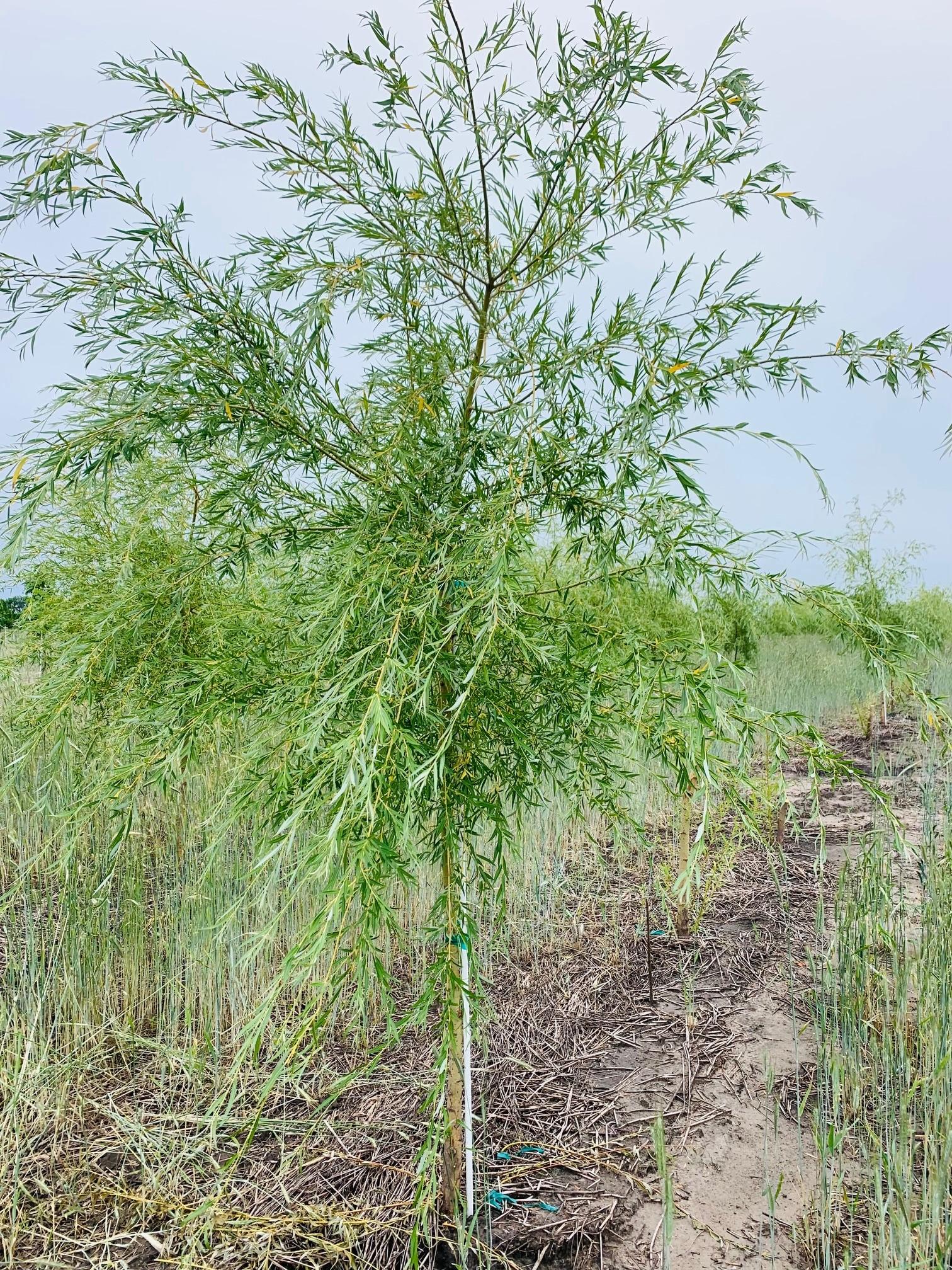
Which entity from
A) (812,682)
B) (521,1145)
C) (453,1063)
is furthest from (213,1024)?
(812,682)

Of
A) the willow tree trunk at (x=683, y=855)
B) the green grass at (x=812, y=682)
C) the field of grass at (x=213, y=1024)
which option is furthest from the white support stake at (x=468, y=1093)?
the green grass at (x=812, y=682)

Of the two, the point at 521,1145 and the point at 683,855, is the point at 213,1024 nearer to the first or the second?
the point at 521,1145

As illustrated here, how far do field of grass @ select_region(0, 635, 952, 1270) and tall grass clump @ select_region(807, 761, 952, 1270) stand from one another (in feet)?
0.04

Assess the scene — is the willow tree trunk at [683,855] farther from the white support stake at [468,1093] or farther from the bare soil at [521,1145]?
the white support stake at [468,1093]

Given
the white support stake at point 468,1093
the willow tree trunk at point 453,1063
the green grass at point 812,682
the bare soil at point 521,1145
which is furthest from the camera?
the green grass at point 812,682

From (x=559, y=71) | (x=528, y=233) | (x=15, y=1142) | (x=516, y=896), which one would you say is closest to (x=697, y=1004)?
(x=516, y=896)

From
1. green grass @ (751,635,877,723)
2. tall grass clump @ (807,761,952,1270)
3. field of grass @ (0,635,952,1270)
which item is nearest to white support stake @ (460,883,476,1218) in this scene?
field of grass @ (0,635,952,1270)

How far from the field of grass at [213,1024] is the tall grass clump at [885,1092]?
1 cm

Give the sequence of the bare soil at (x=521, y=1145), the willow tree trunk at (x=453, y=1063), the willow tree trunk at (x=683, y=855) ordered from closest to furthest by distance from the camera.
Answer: the willow tree trunk at (x=453, y=1063) < the bare soil at (x=521, y=1145) < the willow tree trunk at (x=683, y=855)

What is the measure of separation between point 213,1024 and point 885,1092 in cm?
219

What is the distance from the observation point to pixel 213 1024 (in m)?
2.88

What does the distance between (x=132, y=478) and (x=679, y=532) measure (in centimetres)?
331

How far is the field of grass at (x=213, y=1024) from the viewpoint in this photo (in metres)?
1.87

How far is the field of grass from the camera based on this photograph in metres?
1.87
